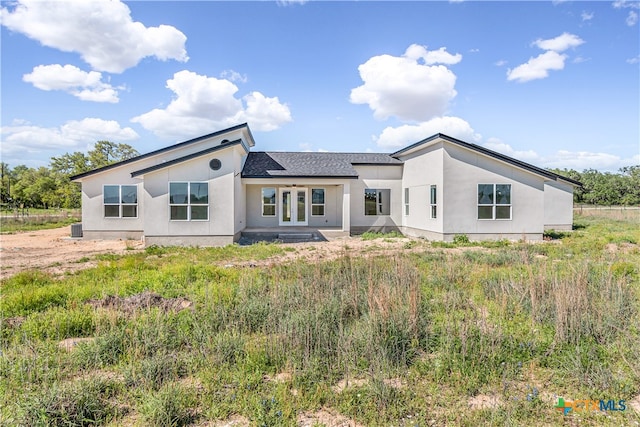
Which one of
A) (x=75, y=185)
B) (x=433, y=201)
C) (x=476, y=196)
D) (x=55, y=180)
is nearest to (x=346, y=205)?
(x=433, y=201)

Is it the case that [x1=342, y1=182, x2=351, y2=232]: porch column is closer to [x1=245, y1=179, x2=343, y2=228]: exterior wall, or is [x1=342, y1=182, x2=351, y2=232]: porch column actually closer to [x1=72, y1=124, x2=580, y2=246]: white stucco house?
[x1=72, y1=124, x2=580, y2=246]: white stucco house

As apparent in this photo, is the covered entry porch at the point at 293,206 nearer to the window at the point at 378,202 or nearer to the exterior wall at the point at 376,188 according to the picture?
the exterior wall at the point at 376,188

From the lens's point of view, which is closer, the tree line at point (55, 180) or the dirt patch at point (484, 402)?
the dirt patch at point (484, 402)

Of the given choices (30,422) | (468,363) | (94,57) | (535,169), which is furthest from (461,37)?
(30,422)

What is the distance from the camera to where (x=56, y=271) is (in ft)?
31.5

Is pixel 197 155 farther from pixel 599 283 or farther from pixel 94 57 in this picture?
pixel 599 283

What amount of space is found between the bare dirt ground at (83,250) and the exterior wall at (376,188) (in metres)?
2.51

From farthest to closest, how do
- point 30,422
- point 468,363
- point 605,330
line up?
1. point 605,330
2. point 468,363
3. point 30,422

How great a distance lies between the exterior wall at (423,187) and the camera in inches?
613

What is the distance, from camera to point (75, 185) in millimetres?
34969

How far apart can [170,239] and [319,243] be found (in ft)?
21.8

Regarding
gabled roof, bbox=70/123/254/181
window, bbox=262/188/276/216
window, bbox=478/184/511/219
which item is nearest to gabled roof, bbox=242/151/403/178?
window, bbox=262/188/276/216

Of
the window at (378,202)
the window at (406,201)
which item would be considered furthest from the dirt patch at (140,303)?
the window at (406,201)

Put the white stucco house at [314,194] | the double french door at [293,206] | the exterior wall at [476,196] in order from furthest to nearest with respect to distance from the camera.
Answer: the double french door at [293,206] < the exterior wall at [476,196] < the white stucco house at [314,194]
